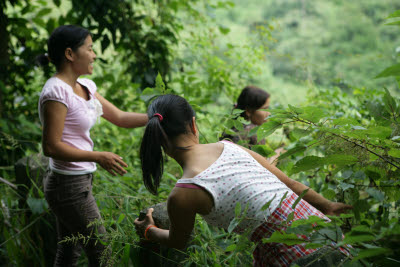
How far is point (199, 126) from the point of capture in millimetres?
3172

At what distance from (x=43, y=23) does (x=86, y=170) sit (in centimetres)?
197

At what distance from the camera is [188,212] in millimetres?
1346

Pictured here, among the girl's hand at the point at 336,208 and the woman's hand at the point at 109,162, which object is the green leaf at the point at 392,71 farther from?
the woman's hand at the point at 109,162

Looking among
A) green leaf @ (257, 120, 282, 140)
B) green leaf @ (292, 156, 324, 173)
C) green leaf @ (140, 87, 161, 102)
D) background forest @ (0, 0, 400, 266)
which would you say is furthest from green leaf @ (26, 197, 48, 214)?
green leaf @ (292, 156, 324, 173)

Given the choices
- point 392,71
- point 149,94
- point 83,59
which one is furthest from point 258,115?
point 392,71

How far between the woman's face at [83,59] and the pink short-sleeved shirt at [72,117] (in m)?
0.09

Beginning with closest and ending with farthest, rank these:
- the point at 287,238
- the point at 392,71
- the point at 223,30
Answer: the point at 392,71, the point at 287,238, the point at 223,30

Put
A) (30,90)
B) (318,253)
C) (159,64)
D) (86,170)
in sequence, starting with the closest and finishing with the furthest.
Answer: (318,253) → (86,170) → (159,64) → (30,90)

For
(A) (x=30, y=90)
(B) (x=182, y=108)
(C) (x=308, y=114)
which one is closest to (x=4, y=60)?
(A) (x=30, y=90)

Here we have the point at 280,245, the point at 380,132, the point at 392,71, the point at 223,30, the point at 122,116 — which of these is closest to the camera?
the point at 392,71

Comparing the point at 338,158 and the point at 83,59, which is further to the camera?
the point at 83,59

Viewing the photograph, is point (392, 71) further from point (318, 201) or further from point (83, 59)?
point (83, 59)

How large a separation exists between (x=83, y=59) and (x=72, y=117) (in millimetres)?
302

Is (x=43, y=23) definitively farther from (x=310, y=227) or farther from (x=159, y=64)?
(x=310, y=227)
